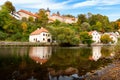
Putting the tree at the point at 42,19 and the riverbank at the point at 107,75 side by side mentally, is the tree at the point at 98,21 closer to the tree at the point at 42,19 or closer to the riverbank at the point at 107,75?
the tree at the point at 42,19

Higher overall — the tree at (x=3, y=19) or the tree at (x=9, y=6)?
the tree at (x=9, y=6)

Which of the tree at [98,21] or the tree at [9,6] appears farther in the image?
the tree at [98,21]

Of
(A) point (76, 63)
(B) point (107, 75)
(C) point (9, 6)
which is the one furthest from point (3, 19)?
(B) point (107, 75)

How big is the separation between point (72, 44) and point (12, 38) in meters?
16.0

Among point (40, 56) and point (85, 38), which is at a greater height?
point (85, 38)

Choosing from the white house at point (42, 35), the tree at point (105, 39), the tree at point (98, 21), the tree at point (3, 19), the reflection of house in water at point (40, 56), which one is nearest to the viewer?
the reflection of house in water at point (40, 56)

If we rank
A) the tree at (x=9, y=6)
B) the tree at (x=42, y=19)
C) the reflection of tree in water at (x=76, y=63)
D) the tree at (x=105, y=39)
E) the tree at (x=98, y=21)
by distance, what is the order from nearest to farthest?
1. the reflection of tree in water at (x=76, y=63)
2. the tree at (x=9, y=6)
3. the tree at (x=42, y=19)
4. the tree at (x=105, y=39)
5. the tree at (x=98, y=21)

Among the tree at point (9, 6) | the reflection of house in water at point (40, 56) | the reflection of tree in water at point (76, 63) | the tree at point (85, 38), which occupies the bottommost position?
the reflection of tree in water at point (76, 63)

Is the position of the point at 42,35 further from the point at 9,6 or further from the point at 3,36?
the point at 9,6

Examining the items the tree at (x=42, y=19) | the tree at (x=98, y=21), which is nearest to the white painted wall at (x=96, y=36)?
the tree at (x=98, y=21)

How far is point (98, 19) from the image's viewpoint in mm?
118562

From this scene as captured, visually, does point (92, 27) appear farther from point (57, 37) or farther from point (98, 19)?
point (57, 37)

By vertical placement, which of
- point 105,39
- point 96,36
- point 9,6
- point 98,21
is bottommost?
point 105,39

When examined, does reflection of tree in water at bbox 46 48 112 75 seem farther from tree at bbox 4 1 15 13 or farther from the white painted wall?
the white painted wall
